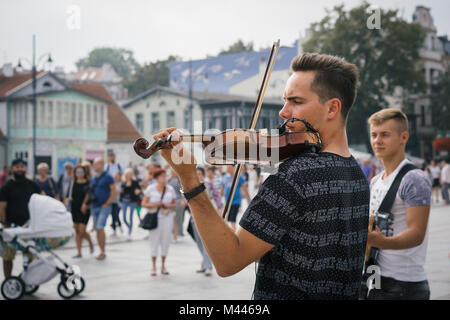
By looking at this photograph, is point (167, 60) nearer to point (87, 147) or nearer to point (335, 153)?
point (87, 147)

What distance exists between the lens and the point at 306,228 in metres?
2.01

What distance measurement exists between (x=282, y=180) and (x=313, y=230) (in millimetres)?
202

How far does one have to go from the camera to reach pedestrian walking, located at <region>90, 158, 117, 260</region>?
1144 centimetres

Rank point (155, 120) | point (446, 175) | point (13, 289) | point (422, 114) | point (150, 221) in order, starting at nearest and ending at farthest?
1. point (13, 289)
2. point (150, 221)
3. point (446, 175)
4. point (155, 120)
5. point (422, 114)

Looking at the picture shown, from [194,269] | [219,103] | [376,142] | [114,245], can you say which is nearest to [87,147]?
[219,103]

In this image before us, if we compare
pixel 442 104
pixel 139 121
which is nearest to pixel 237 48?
pixel 139 121

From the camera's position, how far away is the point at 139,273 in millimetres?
9859

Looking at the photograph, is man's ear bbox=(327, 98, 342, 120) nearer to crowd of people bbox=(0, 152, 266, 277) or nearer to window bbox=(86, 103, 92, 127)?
crowd of people bbox=(0, 152, 266, 277)

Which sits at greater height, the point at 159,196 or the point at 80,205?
the point at 159,196

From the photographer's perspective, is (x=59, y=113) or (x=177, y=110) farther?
(x=177, y=110)

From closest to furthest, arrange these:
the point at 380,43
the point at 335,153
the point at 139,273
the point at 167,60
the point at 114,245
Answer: the point at 335,153 → the point at 139,273 → the point at 114,245 → the point at 380,43 → the point at 167,60

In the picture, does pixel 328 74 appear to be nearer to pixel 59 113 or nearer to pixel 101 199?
pixel 101 199

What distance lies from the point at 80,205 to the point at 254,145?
33.0 ft
